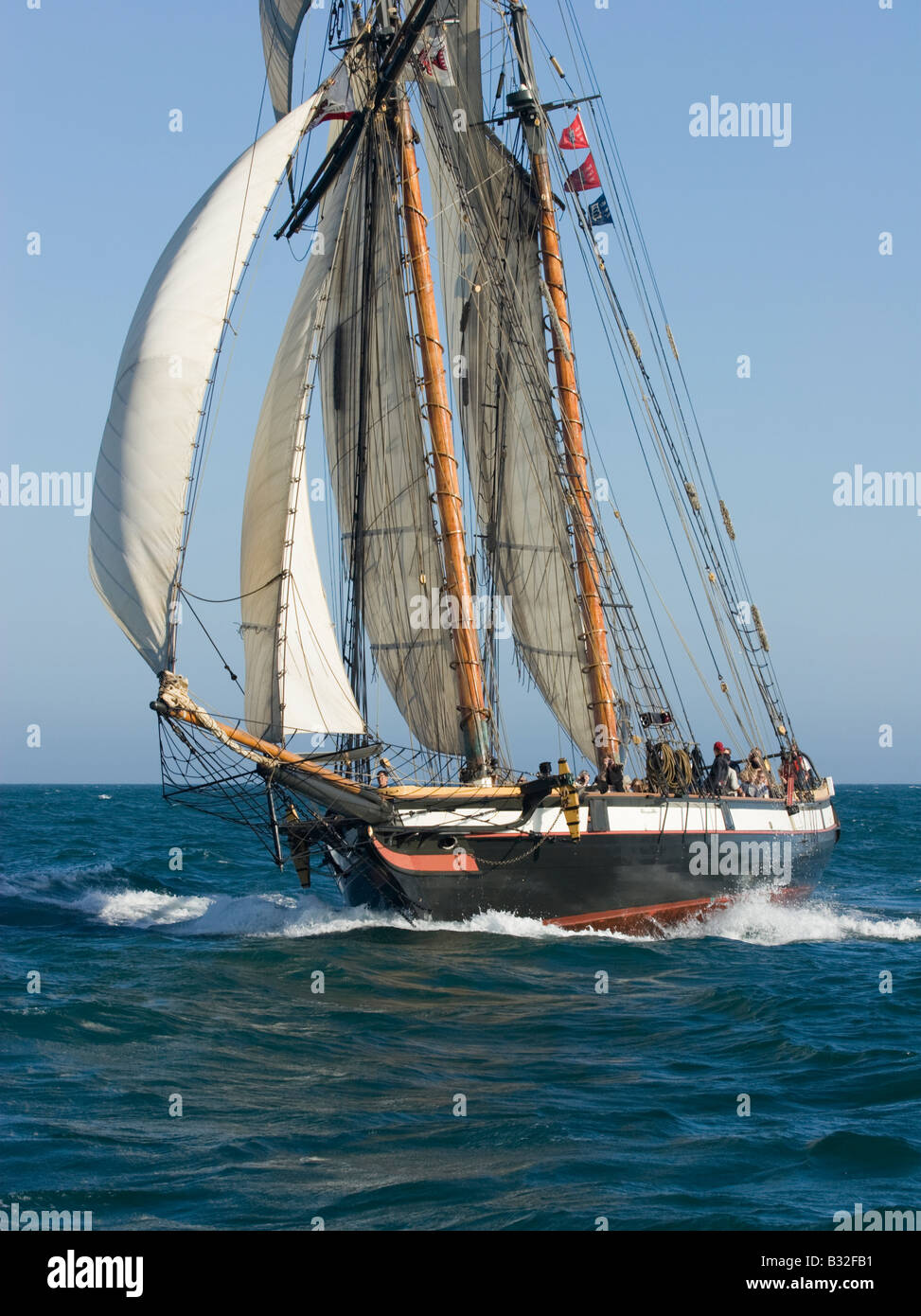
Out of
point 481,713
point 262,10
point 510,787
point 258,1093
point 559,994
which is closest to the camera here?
point 258,1093

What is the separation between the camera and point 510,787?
24.1 meters

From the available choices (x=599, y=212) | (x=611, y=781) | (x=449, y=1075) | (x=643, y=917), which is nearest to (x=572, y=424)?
(x=599, y=212)

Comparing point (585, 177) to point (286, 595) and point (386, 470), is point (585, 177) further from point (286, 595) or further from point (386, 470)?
point (286, 595)

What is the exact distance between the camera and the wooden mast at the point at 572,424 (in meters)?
32.9

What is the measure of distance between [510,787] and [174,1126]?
12632 mm

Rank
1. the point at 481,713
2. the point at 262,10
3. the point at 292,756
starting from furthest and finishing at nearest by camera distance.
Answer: the point at 262,10 → the point at 481,713 → the point at 292,756

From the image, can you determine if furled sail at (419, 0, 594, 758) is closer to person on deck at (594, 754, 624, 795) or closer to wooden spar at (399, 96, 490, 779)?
wooden spar at (399, 96, 490, 779)

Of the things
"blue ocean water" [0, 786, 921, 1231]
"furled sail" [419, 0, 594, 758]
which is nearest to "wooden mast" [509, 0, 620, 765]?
"furled sail" [419, 0, 594, 758]

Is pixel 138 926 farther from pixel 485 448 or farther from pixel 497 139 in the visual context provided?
pixel 497 139

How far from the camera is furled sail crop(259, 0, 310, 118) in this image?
28672mm

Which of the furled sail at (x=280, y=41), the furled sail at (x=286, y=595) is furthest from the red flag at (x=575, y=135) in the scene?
the furled sail at (x=286, y=595)

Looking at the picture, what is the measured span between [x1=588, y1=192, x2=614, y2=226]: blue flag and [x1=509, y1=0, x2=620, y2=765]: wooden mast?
3.62 ft

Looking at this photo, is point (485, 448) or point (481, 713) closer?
point (481, 713)
